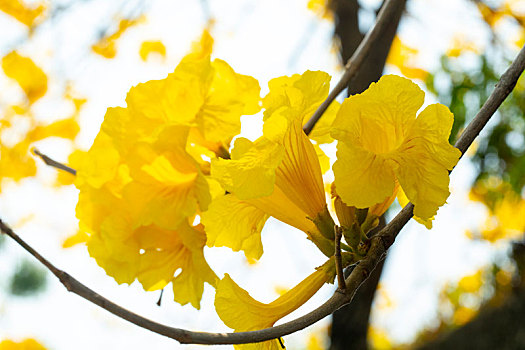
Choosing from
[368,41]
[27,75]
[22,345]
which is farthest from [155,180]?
[22,345]

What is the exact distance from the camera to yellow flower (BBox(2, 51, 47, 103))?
208cm

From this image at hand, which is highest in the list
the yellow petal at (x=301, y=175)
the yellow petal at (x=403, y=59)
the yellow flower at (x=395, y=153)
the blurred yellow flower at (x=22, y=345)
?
the yellow petal at (x=403, y=59)

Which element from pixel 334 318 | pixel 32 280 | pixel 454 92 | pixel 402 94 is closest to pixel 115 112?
pixel 402 94

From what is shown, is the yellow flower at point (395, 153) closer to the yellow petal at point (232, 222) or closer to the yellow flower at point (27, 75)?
the yellow petal at point (232, 222)

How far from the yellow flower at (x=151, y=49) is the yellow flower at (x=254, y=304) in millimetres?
1999

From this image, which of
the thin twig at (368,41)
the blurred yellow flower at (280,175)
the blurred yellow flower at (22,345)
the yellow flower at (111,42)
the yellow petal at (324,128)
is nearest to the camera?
the blurred yellow flower at (280,175)

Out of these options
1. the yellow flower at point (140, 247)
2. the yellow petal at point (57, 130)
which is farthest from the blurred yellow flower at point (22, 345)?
the yellow flower at point (140, 247)

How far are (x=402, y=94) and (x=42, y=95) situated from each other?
1905mm

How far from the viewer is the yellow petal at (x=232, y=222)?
565mm

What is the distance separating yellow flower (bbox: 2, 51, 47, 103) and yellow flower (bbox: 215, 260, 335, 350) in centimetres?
→ 178

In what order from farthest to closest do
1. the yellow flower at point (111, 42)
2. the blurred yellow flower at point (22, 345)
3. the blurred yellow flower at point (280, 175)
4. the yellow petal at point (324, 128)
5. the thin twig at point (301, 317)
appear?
the blurred yellow flower at point (22, 345) → the yellow flower at point (111, 42) → the yellow petal at point (324, 128) → the blurred yellow flower at point (280, 175) → the thin twig at point (301, 317)

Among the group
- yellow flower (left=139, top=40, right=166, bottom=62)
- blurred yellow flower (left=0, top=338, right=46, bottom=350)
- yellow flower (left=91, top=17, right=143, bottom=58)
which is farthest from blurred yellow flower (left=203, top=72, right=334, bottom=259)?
blurred yellow flower (left=0, top=338, right=46, bottom=350)

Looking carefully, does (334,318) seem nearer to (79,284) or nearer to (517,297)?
(517,297)

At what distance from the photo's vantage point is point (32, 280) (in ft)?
18.0
